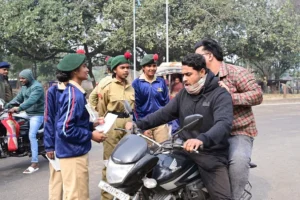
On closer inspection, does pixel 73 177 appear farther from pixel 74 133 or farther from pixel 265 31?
pixel 265 31

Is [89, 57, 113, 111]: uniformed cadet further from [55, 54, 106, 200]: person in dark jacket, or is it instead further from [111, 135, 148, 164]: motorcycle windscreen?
[111, 135, 148, 164]: motorcycle windscreen

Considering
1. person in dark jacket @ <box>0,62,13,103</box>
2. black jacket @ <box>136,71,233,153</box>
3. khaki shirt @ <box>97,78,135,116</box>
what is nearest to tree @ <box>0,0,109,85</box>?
person in dark jacket @ <box>0,62,13,103</box>

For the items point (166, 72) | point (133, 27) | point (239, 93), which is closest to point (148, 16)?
point (133, 27)

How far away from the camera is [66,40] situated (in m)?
21.1

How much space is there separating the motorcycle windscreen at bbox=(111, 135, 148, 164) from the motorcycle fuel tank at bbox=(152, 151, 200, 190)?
9.0 inches

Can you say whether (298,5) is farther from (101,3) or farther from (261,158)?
(261,158)

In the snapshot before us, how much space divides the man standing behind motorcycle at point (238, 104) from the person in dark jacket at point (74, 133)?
3.73 ft

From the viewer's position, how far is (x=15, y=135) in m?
5.61

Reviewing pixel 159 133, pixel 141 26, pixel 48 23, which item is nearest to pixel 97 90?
pixel 159 133

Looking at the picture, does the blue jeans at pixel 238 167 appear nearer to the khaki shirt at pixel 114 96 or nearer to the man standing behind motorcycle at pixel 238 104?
the man standing behind motorcycle at pixel 238 104

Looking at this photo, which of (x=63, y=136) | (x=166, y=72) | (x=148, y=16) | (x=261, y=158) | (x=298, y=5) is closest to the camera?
(x=63, y=136)

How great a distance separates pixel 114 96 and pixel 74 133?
129 cm

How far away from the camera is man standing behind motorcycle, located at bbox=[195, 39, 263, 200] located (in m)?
3.01

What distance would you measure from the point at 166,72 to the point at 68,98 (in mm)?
5600
